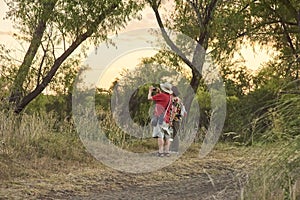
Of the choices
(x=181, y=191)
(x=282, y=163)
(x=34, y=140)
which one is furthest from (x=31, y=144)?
(x=282, y=163)

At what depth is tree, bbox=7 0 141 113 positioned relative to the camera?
11.6m

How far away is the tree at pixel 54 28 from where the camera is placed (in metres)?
11.6

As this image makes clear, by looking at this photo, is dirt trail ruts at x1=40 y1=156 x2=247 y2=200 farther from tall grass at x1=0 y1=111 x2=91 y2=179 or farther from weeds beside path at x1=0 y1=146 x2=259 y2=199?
tall grass at x1=0 y1=111 x2=91 y2=179

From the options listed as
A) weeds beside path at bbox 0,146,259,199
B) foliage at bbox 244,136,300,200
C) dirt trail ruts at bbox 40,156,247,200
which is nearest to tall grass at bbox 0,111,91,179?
weeds beside path at bbox 0,146,259,199

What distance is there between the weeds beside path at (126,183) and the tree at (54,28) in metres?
3.03

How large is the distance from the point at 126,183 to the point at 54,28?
4.65 meters

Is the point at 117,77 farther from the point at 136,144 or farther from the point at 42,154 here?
the point at 42,154

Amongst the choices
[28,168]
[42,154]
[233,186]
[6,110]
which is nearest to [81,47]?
[6,110]

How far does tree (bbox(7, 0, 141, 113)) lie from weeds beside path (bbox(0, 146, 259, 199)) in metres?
3.03

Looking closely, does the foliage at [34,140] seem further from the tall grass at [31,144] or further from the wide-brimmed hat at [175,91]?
the wide-brimmed hat at [175,91]

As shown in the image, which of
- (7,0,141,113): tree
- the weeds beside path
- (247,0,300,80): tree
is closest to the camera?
the weeds beside path

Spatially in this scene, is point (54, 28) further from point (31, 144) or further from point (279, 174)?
point (279, 174)

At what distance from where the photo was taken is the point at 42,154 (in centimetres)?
1044

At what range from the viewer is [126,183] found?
8.59 meters
